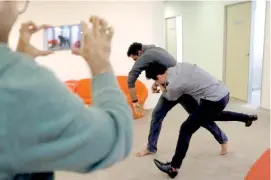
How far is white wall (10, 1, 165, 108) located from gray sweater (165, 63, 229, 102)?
113 inches

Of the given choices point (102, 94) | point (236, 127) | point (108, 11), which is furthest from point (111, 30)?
point (108, 11)

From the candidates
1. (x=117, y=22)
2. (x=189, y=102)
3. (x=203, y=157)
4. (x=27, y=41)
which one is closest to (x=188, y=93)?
(x=189, y=102)

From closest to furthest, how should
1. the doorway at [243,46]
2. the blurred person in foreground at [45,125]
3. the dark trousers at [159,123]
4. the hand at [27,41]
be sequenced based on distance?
the blurred person in foreground at [45,125] → the hand at [27,41] → the dark trousers at [159,123] → the doorway at [243,46]

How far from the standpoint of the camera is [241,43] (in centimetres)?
673

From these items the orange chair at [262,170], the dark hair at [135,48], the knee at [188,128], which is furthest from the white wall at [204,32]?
the orange chair at [262,170]

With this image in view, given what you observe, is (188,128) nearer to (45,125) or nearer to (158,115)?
(158,115)

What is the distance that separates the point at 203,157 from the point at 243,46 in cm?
373

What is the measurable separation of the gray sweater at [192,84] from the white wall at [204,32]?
4274 mm

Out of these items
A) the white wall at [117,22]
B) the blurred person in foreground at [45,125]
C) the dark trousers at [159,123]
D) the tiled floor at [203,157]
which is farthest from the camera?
the white wall at [117,22]

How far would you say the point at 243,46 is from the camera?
6695mm

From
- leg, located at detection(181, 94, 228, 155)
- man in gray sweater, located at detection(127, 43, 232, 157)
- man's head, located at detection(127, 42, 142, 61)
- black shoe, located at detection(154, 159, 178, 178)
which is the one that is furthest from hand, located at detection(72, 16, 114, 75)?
man's head, located at detection(127, 42, 142, 61)

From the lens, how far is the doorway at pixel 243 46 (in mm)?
6477

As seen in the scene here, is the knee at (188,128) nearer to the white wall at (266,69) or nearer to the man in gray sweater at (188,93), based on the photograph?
the man in gray sweater at (188,93)

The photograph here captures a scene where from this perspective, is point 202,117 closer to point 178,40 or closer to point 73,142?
point 73,142
